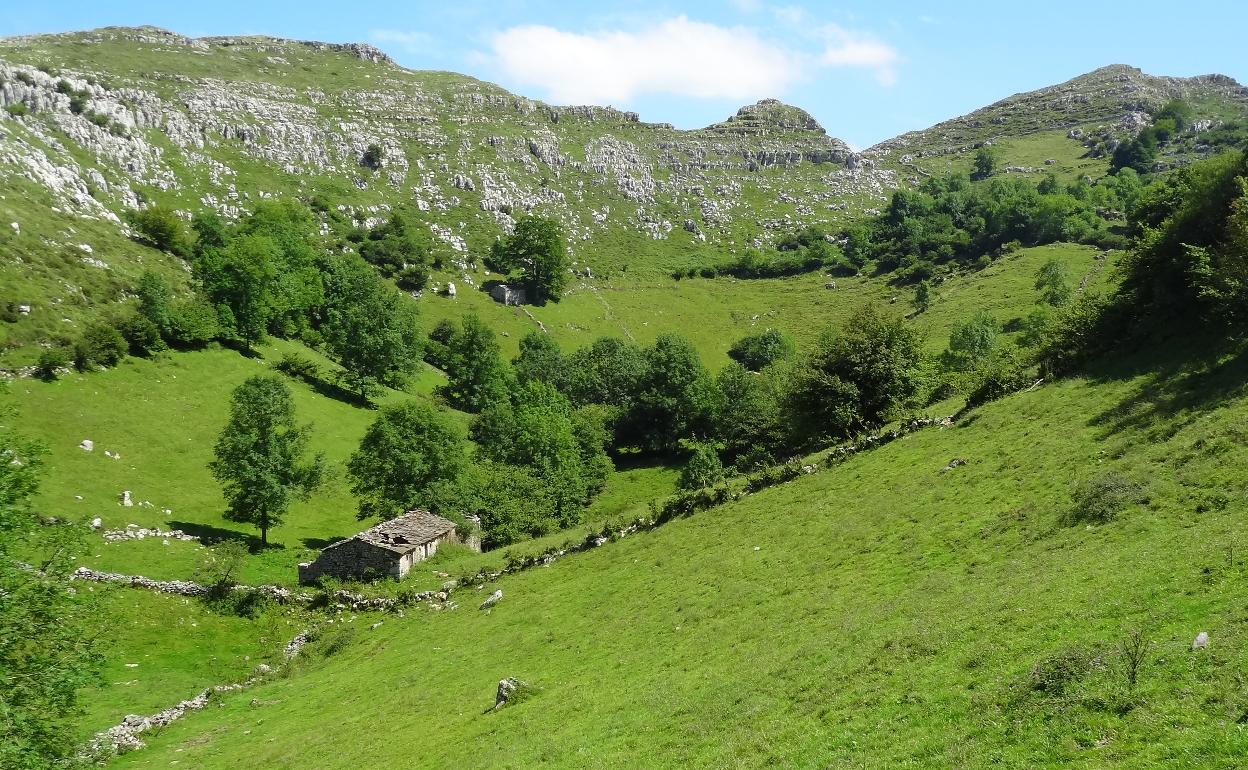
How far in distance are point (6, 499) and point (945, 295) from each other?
135m

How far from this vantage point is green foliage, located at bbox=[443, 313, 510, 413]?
104562 mm

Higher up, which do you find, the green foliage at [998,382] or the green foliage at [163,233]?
the green foliage at [163,233]

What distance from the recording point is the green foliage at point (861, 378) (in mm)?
53625

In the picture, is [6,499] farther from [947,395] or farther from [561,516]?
[947,395]

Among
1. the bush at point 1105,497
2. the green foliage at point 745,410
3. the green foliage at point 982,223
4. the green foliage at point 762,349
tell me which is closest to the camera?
the bush at point 1105,497

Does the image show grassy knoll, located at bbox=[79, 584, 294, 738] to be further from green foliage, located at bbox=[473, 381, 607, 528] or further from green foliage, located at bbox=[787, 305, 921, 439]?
green foliage, located at bbox=[787, 305, 921, 439]

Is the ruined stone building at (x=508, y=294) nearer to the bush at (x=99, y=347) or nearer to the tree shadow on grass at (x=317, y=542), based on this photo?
the bush at (x=99, y=347)

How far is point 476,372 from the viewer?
10775 centimetres

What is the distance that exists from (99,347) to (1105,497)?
7930cm

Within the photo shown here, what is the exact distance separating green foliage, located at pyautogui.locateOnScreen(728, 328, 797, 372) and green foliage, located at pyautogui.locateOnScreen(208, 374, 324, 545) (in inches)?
3281

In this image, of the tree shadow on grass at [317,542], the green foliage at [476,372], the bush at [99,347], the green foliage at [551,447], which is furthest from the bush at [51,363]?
the green foliage at [476,372]

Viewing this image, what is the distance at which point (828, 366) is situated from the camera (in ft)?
182

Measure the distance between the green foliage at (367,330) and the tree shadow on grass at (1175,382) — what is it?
78.3 m

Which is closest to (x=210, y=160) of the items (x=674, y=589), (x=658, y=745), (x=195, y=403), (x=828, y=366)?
(x=195, y=403)
